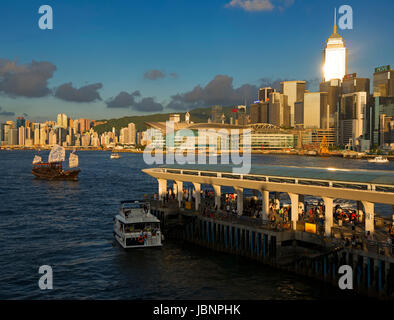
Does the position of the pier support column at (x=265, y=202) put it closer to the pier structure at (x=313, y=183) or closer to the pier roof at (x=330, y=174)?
the pier structure at (x=313, y=183)

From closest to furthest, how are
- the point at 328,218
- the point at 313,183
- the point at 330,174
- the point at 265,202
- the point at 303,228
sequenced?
the point at 328,218, the point at 313,183, the point at 303,228, the point at 330,174, the point at 265,202

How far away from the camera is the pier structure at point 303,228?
25828mm

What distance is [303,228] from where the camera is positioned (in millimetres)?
31656

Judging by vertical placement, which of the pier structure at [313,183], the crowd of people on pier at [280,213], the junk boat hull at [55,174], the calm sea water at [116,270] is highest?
the pier structure at [313,183]

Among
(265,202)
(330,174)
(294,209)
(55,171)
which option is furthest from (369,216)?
(55,171)

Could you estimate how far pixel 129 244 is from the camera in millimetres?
36906

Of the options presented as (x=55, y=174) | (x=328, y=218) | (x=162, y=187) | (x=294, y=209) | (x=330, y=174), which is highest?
(x=330, y=174)

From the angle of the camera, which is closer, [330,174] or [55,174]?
[330,174]

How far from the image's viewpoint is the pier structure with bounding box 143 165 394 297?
25.8 m

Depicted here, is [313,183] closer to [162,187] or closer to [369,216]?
[369,216]

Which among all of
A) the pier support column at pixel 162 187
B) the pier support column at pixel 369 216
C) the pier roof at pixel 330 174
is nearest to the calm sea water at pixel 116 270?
the pier support column at pixel 369 216

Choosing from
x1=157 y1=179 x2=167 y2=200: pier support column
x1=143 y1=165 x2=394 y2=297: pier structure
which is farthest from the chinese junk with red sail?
x1=143 y1=165 x2=394 y2=297: pier structure

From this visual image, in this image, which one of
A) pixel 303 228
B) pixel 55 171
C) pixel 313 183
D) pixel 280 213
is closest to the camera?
pixel 313 183
